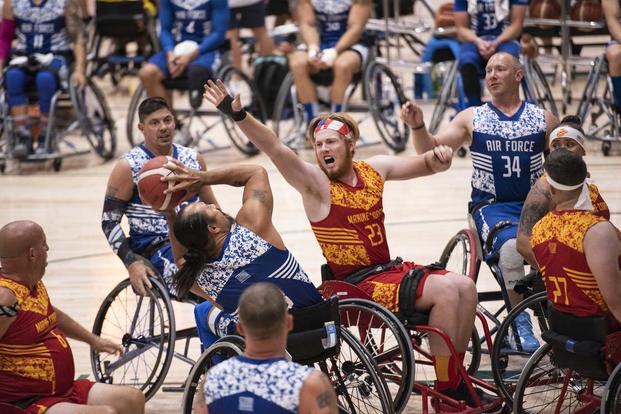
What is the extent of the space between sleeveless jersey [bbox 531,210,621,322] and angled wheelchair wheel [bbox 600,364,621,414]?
25 cm

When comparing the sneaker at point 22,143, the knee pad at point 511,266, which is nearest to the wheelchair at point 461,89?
the sneaker at point 22,143

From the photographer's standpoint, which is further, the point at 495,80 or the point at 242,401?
the point at 495,80

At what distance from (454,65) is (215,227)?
18.5 ft

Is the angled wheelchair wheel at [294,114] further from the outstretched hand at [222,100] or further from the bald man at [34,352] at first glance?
the bald man at [34,352]

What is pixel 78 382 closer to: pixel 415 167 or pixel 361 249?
pixel 361 249

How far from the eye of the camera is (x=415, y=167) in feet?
16.9

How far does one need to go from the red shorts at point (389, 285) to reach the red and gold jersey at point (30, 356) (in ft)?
4.01

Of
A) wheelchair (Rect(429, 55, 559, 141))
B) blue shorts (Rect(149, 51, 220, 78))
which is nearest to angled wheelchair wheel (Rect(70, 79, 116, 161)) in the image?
blue shorts (Rect(149, 51, 220, 78))

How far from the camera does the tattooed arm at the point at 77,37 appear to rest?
388 inches

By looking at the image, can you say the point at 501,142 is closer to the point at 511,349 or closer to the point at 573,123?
the point at 573,123

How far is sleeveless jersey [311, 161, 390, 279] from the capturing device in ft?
16.0

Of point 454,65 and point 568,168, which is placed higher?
point 568,168

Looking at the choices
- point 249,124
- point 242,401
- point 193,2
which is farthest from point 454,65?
point 242,401

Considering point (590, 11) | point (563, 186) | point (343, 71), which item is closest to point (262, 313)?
point (563, 186)
